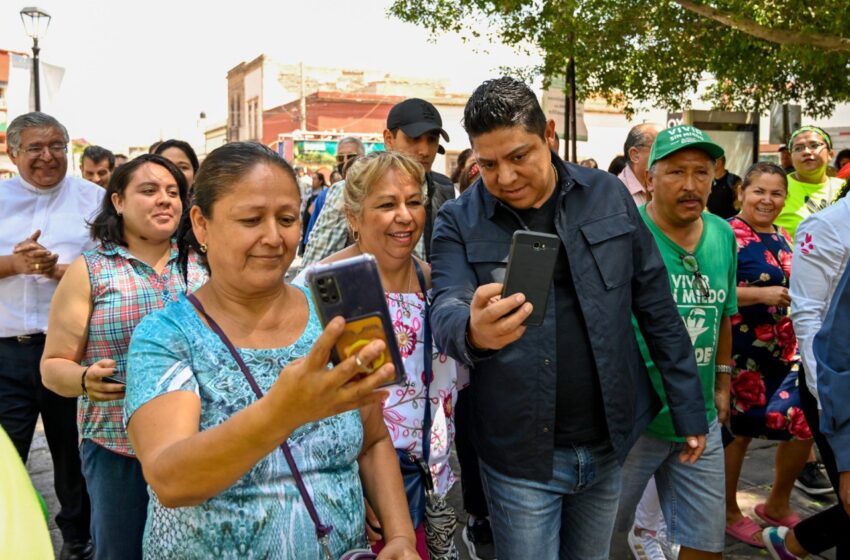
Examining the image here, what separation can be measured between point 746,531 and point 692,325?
161 centimetres

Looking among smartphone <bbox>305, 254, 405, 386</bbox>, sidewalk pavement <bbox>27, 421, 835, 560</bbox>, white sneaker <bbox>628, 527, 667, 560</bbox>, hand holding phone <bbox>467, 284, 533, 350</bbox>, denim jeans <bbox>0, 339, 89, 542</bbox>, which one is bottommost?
sidewalk pavement <bbox>27, 421, 835, 560</bbox>

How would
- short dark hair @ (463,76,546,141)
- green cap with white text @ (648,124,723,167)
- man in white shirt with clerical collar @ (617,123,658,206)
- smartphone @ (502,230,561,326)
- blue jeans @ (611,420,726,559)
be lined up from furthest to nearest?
man in white shirt with clerical collar @ (617,123,658,206)
green cap with white text @ (648,124,723,167)
blue jeans @ (611,420,726,559)
short dark hair @ (463,76,546,141)
smartphone @ (502,230,561,326)

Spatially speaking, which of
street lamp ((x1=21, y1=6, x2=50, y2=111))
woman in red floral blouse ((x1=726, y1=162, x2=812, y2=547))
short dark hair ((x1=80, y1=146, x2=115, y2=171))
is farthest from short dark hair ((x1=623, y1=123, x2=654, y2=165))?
street lamp ((x1=21, y1=6, x2=50, y2=111))

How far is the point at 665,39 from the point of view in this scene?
496 inches

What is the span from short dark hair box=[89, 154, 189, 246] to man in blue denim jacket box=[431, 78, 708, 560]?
51.7 inches

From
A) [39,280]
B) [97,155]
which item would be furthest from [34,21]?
[39,280]

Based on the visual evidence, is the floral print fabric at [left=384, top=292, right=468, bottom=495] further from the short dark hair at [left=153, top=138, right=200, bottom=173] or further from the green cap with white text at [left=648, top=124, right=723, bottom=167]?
the short dark hair at [left=153, top=138, right=200, bottom=173]

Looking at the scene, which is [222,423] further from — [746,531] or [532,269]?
[746,531]

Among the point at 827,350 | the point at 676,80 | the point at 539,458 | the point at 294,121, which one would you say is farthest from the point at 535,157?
the point at 294,121

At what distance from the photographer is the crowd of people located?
1.65 m

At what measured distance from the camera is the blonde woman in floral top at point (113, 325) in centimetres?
271

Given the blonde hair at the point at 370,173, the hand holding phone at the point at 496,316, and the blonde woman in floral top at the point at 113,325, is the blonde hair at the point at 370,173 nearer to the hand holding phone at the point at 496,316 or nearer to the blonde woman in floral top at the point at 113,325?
the blonde woman in floral top at the point at 113,325

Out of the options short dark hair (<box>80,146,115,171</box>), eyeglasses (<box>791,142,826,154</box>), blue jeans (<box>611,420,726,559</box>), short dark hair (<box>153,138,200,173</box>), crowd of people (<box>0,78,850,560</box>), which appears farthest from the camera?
short dark hair (<box>80,146,115,171</box>)

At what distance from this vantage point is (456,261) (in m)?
2.47
